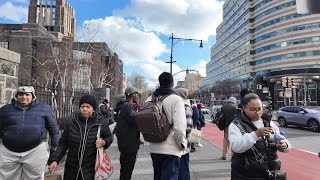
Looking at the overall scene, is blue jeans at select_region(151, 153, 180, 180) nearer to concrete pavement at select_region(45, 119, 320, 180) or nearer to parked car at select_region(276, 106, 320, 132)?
concrete pavement at select_region(45, 119, 320, 180)

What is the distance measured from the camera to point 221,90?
93312mm

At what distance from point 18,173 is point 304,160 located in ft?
26.9

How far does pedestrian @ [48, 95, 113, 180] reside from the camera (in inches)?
158

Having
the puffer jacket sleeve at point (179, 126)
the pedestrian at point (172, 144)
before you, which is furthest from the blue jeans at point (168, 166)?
the puffer jacket sleeve at point (179, 126)

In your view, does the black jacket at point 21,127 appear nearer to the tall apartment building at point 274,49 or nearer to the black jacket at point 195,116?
the black jacket at point 195,116

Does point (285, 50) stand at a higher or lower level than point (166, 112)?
higher

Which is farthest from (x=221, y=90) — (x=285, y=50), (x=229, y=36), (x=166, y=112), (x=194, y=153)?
(x=166, y=112)

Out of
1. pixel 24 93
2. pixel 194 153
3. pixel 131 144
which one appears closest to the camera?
pixel 24 93

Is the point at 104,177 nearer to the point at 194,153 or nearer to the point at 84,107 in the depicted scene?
the point at 84,107

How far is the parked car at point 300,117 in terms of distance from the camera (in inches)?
799

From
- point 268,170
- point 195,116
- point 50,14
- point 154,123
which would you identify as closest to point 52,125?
point 154,123

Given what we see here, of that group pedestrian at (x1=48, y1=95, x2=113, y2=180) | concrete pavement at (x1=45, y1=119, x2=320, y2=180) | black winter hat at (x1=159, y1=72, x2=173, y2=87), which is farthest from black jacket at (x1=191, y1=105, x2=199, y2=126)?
pedestrian at (x1=48, y1=95, x2=113, y2=180)

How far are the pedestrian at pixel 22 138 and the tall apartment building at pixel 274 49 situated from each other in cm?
5624

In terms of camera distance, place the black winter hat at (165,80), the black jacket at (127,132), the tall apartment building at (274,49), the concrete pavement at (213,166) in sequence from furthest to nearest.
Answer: the tall apartment building at (274,49)
the concrete pavement at (213,166)
the black jacket at (127,132)
the black winter hat at (165,80)
